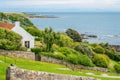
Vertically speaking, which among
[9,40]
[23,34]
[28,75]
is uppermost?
[28,75]

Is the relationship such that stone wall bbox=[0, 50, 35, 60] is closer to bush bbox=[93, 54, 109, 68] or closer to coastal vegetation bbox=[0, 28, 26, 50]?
coastal vegetation bbox=[0, 28, 26, 50]

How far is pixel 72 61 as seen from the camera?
6378cm

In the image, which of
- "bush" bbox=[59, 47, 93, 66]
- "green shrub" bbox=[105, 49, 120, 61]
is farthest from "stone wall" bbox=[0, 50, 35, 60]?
"green shrub" bbox=[105, 49, 120, 61]

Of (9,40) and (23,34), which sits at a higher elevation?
(23,34)

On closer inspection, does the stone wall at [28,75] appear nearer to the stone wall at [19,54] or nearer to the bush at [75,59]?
the stone wall at [19,54]

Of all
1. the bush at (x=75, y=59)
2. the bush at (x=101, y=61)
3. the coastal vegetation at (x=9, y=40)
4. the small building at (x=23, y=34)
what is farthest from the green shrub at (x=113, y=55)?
the coastal vegetation at (x=9, y=40)

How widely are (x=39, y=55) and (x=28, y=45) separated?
736cm

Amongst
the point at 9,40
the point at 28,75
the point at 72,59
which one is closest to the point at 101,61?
the point at 72,59

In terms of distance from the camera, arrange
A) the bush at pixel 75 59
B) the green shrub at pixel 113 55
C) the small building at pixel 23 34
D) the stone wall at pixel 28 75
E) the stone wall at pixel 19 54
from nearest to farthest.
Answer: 1. the stone wall at pixel 28 75
2. the stone wall at pixel 19 54
3. the bush at pixel 75 59
4. the small building at pixel 23 34
5. the green shrub at pixel 113 55

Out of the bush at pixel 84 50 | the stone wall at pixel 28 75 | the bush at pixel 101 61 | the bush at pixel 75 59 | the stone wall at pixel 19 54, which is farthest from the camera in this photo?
the bush at pixel 84 50

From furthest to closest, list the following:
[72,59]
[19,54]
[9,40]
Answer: [72,59]
[9,40]
[19,54]

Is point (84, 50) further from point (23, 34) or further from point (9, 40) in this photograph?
point (9, 40)

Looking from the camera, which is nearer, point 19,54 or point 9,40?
point 19,54

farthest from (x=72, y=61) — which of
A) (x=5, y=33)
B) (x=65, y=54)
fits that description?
(x=5, y=33)
